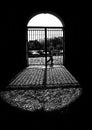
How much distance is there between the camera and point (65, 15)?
9422mm

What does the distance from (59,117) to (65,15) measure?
8116 millimetres

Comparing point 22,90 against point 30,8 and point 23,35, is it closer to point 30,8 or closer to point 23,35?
point 23,35

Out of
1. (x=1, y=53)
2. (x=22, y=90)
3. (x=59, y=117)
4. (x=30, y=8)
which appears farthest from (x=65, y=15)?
(x=59, y=117)

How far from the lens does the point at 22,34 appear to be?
368 inches

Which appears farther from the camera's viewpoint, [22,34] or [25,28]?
[25,28]

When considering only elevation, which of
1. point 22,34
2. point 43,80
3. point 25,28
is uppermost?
point 25,28

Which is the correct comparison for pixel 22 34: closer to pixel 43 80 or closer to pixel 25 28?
pixel 25 28

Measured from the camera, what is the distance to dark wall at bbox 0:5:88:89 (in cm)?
916

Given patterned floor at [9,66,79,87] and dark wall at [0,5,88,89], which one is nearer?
patterned floor at [9,66,79,87]

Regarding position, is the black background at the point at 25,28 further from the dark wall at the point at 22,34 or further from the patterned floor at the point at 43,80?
the patterned floor at the point at 43,80

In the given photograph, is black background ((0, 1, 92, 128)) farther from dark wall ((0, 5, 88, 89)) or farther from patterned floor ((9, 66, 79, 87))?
patterned floor ((9, 66, 79, 87))

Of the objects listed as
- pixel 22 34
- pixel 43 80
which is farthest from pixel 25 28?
pixel 43 80

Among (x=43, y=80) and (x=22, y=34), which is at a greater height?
(x=22, y=34)

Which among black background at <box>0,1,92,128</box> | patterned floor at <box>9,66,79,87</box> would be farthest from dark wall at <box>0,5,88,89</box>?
patterned floor at <box>9,66,79,87</box>
